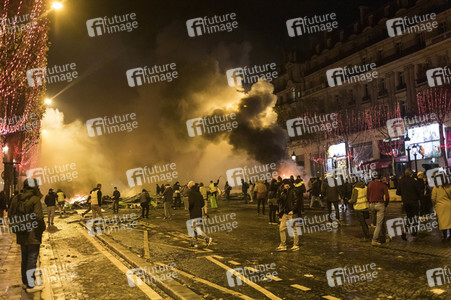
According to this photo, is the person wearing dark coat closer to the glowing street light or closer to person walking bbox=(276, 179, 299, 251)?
person walking bbox=(276, 179, 299, 251)

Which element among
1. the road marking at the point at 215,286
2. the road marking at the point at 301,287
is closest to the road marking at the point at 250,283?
the road marking at the point at 215,286

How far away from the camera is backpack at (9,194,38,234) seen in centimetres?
693

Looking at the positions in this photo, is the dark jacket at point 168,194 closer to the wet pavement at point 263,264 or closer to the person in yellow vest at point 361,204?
the wet pavement at point 263,264

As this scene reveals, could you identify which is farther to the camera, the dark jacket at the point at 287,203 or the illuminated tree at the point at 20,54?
the illuminated tree at the point at 20,54

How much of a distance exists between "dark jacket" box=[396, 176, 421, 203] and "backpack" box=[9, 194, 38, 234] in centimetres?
925

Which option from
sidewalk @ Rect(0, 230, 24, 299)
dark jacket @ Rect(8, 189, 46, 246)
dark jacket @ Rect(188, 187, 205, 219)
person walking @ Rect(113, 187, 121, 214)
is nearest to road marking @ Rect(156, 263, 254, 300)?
dark jacket @ Rect(8, 189, 46, 246)

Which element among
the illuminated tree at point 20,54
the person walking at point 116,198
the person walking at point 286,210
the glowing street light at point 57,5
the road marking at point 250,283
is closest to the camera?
the road marking at point 250,283

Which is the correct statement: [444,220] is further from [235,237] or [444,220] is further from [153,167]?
[153,167]

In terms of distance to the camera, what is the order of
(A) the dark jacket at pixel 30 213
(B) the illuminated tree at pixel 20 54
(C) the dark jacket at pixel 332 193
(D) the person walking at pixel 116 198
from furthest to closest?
(D) the person walking at pixel 116 198 → (B) the illuminated tree at pixel 20 54 → (C) the dark jacket at pixel 332 193 → (A) the dark jacket at pixel 30 213

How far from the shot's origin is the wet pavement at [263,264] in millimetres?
6637

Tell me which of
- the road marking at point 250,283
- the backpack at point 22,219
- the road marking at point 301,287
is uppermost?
the backpack at point 22,219

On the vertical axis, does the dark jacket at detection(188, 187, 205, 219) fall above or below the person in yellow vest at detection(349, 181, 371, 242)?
above

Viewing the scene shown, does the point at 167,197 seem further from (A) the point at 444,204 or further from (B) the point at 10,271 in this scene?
(A) the point at 444,204

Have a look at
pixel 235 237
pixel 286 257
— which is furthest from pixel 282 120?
pixel 286 257
